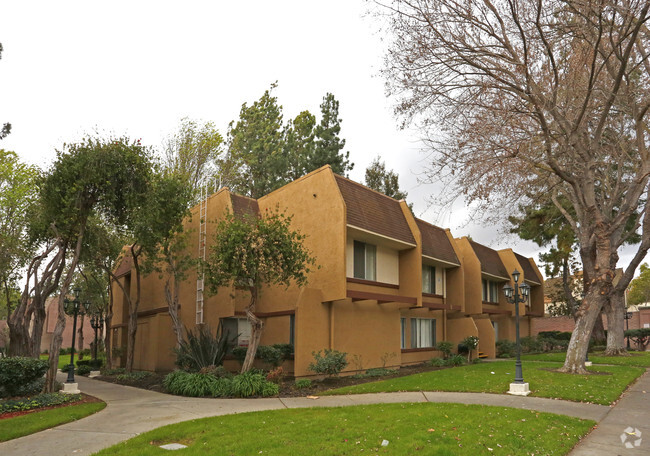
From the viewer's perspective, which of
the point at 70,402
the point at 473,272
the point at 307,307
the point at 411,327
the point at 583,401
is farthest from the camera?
the point at 473,272

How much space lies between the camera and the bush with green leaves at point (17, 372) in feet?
46.6

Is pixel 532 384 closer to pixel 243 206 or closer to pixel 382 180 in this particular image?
pixel 243 206

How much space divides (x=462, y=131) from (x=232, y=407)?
1011 centimetres

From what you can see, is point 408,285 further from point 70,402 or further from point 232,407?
point 70,402

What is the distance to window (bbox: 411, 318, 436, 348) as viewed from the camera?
2381 cm

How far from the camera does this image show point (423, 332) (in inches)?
968

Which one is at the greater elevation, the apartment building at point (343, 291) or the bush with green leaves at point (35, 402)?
the apartment building at point (343, 291)

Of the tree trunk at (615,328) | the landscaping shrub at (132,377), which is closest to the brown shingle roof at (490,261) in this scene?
the tree trunk at (615,328)

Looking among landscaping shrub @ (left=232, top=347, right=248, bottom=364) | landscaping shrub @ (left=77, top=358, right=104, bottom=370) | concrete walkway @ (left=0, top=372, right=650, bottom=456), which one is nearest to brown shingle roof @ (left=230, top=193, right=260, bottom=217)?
landscaping shrub @ (left=232, top=347, right=248, bottom=364)

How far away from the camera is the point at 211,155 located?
31.7 m

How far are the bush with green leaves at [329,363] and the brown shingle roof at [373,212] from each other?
15.5ft

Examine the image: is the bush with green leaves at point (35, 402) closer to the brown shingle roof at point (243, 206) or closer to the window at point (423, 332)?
the brown shingle roof at point (243, 206)

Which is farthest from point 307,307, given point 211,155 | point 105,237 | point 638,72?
point 211,155

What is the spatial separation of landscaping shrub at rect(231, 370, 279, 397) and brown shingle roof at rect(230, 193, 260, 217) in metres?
7.07
